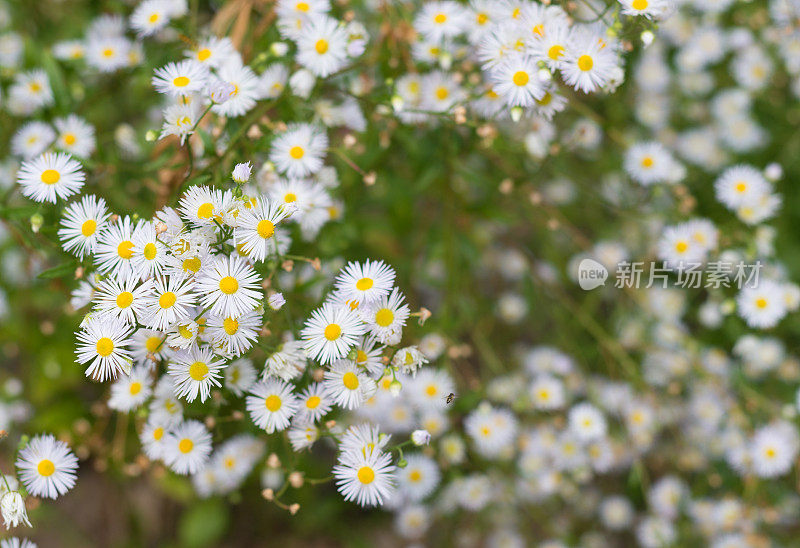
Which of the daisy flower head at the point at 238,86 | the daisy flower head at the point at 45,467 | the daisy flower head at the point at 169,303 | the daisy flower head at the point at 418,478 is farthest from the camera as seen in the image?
the daisy flower head at the point at 418,478

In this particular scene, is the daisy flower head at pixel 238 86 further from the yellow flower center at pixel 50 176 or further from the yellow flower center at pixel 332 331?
the yellow flower center at pixel 332 331

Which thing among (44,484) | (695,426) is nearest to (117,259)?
(44,484)

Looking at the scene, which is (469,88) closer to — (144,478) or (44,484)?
(44,484)

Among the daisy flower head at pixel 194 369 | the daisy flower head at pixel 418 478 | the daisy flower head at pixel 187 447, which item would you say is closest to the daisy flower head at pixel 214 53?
the daisy flower head at pixel 194 369

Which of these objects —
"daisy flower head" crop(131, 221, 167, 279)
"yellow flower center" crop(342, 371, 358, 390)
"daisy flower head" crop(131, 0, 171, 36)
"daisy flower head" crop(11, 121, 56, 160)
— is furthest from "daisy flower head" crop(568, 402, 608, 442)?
"daisy flower head" crop(11, 121, 56, 160)

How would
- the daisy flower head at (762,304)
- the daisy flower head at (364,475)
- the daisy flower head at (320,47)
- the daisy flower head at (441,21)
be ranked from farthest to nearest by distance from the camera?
the daisy flower head at (762,304) → the daisy flower head at (441,21) → the daisy flower head at (320,47) → the daisy flower head at (364,475)

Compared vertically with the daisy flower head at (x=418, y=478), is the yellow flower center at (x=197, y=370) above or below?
below

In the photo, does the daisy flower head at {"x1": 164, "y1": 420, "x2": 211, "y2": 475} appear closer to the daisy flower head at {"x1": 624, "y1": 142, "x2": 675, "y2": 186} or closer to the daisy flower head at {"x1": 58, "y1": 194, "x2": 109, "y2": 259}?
the daisy flower head at {"x1": 58, "y1": 194, "x2": 109, "y2": 259}

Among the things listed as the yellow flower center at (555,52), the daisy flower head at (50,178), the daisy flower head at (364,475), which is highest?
the yellow flower center at (555,52)
